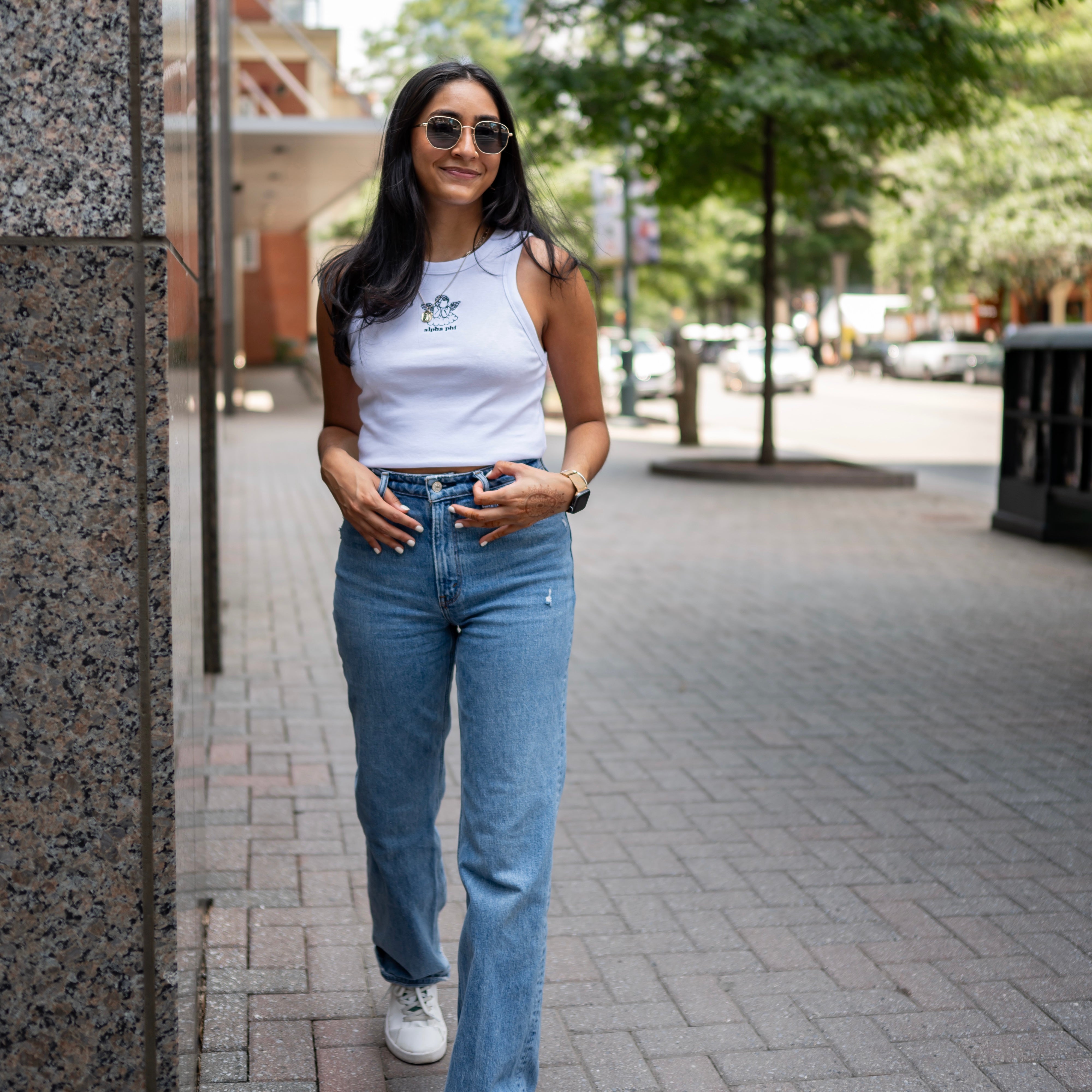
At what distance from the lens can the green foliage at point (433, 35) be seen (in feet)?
139

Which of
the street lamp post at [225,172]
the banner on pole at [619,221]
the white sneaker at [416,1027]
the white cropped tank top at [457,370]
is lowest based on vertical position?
the white sneaker at [416,1027]

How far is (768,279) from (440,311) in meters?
13.8

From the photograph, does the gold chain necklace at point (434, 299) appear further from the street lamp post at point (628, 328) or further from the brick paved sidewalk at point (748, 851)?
the street lamp post at point (628, 328)

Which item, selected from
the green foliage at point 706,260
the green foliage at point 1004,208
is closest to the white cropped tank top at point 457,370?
the green foliage at point 706,260

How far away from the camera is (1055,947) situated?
378cm

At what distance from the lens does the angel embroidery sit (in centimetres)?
260

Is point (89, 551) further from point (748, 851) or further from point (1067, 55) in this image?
point (1067, 55)

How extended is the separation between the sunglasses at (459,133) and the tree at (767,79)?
37.6ft

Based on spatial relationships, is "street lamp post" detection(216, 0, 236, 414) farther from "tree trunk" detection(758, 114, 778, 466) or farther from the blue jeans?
the blue jeans

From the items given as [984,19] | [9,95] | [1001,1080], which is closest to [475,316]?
[9,95]

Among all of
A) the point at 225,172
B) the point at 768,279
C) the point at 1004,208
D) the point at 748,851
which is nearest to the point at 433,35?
the point at 1004,208

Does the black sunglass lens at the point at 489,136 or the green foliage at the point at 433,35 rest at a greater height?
the green foliage at the point at 433,35

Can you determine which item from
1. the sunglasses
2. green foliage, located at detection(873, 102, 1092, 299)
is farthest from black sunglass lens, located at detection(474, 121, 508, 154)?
green foliage, located at detection(873, 102, 1092, 299)

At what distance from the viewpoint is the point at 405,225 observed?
267 centimetres
